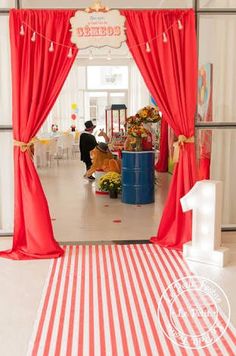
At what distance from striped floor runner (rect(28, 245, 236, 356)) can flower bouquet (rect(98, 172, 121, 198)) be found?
283 centimetres

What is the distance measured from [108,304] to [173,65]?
8.52ft

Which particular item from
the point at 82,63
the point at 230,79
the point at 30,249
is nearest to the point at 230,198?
the point at 230,79

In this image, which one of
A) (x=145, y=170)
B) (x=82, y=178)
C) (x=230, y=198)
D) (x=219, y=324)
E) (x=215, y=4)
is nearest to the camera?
(x=219, y=324)

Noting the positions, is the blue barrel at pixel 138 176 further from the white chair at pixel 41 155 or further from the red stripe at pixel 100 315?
the white chair at pixel 41 155

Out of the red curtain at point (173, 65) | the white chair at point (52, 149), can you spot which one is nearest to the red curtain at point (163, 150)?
the white chair at point (52, 149)

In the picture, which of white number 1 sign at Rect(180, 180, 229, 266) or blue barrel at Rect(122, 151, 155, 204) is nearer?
white number 1 sign at Rect(180, 180, 229, 266)

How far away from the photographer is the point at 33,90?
4.61 m

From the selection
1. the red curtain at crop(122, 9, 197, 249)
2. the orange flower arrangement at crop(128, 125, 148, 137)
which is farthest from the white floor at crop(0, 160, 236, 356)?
the orange flower arrangement at crop(128, 125, 148, 137)

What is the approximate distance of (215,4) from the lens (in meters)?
5.02

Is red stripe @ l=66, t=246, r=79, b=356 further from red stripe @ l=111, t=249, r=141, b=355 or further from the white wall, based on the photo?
the white wall

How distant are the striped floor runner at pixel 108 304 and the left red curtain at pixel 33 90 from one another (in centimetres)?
40

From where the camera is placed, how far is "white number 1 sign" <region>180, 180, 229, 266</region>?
440 cm

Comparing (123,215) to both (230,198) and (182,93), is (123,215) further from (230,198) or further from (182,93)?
(182,93)

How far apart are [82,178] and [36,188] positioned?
5.36 m
